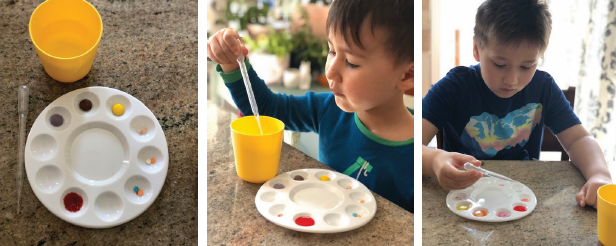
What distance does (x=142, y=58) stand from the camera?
59 centimetres

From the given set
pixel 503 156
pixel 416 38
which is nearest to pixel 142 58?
pixel 416 38

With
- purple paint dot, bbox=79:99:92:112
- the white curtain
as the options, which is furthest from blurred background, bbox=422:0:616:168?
purple paint dot, bbox=79:99:92:112

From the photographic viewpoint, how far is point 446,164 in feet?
1.89

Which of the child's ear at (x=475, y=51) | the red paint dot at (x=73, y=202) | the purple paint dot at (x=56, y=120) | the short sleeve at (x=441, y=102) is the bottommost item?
the red paint dot at (x=73, y=202)

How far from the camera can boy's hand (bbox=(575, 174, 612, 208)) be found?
0.55 m

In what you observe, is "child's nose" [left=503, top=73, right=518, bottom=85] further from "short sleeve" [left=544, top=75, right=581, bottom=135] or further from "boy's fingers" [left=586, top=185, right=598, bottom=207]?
"boy's fingers" [left=586, top=185, right=598, bottom=207]

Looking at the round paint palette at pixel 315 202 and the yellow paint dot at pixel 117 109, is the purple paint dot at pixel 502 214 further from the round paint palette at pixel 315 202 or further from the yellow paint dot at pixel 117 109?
the yellow paint dot at pixel 117 109

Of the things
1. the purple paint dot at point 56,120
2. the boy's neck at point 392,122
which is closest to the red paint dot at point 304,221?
the boy's neck at point 392,122

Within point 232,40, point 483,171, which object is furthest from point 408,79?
point 232,40

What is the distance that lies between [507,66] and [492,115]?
0.07 metres

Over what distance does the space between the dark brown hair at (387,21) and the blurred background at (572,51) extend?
0.02m

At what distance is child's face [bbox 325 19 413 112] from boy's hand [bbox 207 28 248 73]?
14 centimetres

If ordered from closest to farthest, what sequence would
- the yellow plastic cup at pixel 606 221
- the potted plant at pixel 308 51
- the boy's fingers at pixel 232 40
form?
the yellow plastic cup at pixel 606 221
the boy's fingers at pixel 232 40
the potted plant at pixel 308 51

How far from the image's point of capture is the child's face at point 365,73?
1.82 ft
